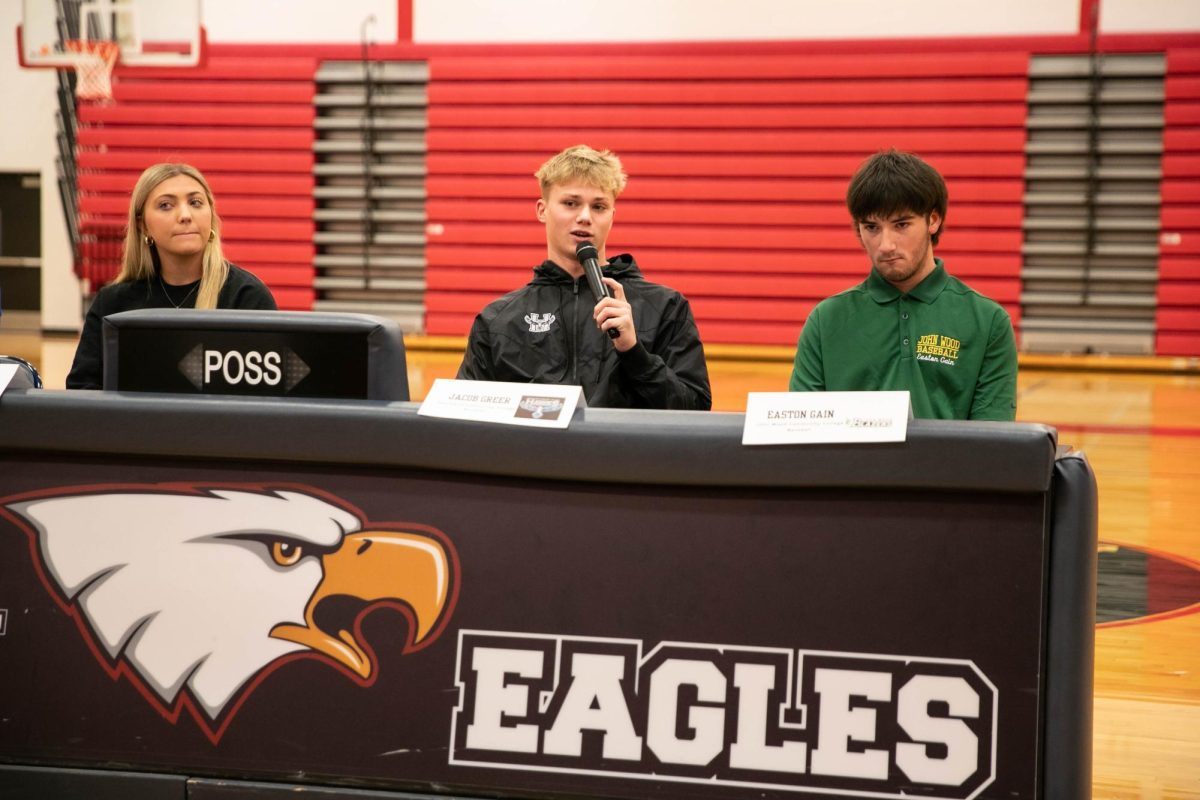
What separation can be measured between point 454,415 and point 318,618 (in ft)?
1.19

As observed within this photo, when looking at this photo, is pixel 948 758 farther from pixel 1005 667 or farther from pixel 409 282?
pixel 409 282

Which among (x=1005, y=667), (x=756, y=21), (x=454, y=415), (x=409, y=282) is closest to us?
(x=1005, y=667)

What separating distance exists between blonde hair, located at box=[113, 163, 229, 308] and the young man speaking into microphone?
2.42 ft

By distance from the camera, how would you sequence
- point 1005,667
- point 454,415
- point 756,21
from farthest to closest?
point 756,21 < point 454,415 < point 1005,667

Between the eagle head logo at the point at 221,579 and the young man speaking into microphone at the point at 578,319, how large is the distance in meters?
0.92

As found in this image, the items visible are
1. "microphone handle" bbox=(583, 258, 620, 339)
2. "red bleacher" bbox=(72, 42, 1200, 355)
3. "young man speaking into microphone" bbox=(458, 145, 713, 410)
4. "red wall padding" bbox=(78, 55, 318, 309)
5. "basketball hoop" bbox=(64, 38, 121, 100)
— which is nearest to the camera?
"microphone handle" bbox=(583, 258, 620, 339)

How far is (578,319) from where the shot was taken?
2.74m

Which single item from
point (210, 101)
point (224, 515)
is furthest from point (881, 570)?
point (210, 101)

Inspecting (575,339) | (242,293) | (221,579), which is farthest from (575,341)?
(221,579)

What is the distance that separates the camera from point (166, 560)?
184 cm

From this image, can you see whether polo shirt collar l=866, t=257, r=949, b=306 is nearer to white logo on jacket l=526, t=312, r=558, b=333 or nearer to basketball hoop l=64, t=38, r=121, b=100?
white logo on jacket l=526, t=312, r=558, b=333

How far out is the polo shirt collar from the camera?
8.27 feet

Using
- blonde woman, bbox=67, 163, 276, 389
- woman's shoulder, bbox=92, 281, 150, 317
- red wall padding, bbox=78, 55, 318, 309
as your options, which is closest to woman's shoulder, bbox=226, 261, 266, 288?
blonde woman, bbox=67, 163, 276, 389

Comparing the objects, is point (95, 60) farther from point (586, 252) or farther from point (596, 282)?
point (596, 282)
